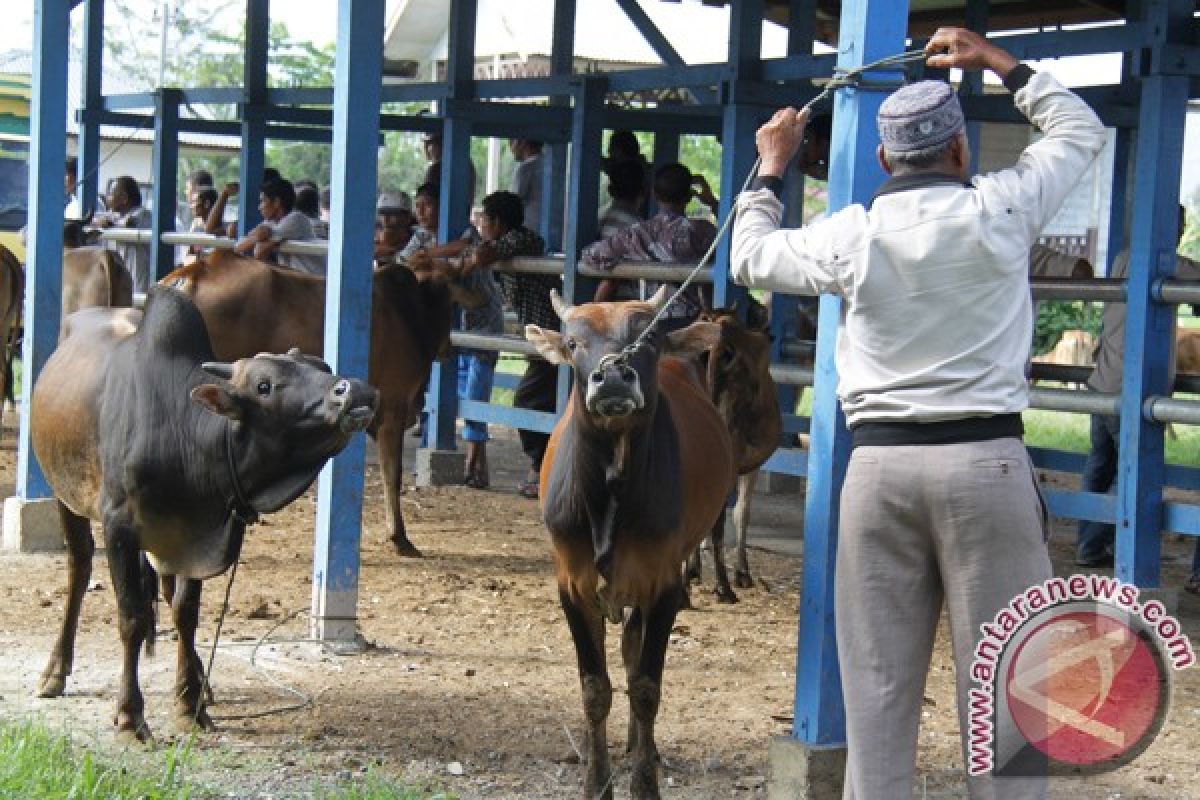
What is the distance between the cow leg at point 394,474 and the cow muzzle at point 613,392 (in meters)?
4.94

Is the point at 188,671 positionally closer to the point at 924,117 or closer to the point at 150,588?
the point at 150,588

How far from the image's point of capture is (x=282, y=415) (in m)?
5.98

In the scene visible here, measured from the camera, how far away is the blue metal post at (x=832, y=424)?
5.08m

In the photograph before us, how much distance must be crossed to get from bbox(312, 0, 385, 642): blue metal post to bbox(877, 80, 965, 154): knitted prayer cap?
137 inches

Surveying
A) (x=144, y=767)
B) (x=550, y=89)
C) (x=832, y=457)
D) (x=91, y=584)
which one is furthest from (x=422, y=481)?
(x=832, y=457)

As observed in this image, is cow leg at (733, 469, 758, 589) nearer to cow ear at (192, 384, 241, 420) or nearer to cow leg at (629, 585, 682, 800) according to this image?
cow leg at (629, 585, 682, 800)

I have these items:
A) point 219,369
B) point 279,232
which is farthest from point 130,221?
point 219,369

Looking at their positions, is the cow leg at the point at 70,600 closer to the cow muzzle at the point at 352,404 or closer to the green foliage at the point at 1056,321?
→ the cow muzzle at the point at 352,404

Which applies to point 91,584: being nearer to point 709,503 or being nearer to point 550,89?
point 709,503

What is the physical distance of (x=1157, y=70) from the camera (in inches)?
325

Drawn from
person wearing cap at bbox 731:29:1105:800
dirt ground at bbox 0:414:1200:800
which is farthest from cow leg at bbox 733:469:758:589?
person wearing cap at bbox 731:29:1105:800

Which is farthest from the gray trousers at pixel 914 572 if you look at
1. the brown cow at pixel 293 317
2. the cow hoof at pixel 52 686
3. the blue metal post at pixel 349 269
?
the brown cow at pixel 293 317

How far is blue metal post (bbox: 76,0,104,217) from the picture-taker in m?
16.3

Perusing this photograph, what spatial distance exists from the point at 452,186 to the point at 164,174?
14.6 feet
